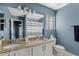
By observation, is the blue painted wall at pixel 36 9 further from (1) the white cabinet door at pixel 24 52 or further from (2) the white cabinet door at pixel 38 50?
(1) the white cabinet door at pixel 24 52

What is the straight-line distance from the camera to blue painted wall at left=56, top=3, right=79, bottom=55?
1.78 meters

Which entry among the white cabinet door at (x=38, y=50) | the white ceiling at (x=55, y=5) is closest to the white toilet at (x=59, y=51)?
the white cabinet door at (x=38, y=50)

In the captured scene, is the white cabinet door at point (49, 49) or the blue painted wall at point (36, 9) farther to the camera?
the white cabinet door at point (49, 49)

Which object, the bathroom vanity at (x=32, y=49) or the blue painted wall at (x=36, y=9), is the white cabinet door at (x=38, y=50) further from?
the blue painted wall at (x=36, y=9)

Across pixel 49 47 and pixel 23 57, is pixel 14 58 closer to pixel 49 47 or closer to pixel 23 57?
pixel 23 57

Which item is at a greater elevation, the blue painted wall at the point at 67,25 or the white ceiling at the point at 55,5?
the white ceiling at the point at 55,5

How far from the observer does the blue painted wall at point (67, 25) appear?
5.84 ft

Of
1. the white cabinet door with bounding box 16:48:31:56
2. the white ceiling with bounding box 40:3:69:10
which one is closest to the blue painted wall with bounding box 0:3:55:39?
the white ceiling with bounding box 40:3:69:10

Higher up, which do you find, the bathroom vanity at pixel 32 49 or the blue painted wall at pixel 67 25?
the blue painted wall at pixel 67 25

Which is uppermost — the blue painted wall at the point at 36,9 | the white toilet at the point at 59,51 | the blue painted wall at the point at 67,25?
the blue painted wall at the point at 36,9

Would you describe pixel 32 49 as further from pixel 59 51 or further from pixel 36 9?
pixel 36 9

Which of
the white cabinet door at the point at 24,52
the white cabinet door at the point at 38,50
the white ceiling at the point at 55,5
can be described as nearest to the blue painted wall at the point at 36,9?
the white ceiling at the point at 55,5

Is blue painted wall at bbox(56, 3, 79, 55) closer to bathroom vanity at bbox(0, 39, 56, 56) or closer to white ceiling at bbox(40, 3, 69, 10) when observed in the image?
white ceiling at bbox(40, 3, 69, 10)

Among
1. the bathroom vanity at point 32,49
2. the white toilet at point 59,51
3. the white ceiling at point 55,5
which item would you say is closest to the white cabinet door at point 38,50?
the bathroom vanity at point 32,49
